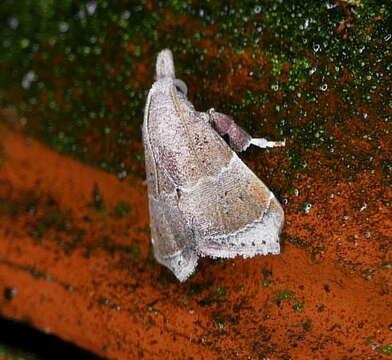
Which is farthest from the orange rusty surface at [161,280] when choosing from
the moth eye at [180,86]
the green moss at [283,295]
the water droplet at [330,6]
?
the water droplet at [330,6]

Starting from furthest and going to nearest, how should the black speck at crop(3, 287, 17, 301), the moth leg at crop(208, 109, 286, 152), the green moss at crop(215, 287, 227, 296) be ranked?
1. the black speck at crop(3, 287, 17, 301)
2. the green moss at crop(215, 287, 227, 296)
3. the moth leg at crop(208, 109, 286, 152)

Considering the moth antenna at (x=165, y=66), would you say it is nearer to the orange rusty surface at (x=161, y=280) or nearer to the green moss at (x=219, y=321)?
the orange rusty surface at (x=161, y=280)

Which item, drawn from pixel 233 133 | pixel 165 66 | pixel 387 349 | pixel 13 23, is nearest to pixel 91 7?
pixel 13 23

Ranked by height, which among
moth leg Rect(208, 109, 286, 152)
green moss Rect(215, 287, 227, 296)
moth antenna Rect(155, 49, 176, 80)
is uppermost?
moth antenna Rect(155, 49, 176, 80)

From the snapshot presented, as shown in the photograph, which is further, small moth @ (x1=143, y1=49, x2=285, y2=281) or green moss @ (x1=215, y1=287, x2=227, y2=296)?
green moss @ (x1=215, y1=287, x2=227, y2=296)

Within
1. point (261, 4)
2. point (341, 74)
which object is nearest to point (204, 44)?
point (261, 4)

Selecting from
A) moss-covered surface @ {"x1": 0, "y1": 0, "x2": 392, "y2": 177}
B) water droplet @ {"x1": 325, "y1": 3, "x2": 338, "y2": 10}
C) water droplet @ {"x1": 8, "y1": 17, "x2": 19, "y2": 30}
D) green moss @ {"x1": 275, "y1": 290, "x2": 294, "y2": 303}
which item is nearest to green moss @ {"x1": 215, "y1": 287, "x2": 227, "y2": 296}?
green moss @ {"x1": 275, "y1": 290, "x2": 294, "y2": 303}

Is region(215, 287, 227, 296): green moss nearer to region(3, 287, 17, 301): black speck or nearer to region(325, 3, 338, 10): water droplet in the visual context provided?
region(3, 287, 17, 301): black speck
